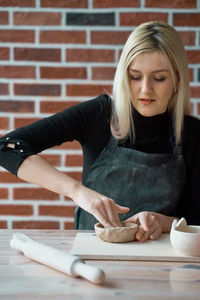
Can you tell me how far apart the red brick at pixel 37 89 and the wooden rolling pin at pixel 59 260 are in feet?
3.48

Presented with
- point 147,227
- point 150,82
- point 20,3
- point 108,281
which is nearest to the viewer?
point 108,281

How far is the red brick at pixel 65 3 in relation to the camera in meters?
1.86

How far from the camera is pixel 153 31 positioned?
1.45 metres

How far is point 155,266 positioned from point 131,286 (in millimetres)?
138

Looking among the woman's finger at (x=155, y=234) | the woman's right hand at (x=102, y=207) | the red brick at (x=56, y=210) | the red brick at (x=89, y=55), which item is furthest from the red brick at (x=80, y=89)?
the woman's finger at (x=155, y=234)

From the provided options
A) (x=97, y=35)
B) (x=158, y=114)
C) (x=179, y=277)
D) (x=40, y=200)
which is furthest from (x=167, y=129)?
(x=179, y=277)

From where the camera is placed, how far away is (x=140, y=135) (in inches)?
61.6

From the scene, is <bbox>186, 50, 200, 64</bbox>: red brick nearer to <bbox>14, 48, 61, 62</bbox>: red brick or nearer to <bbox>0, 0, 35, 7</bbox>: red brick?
<bbox>14, 48, 61, 62</bbox>: red brick

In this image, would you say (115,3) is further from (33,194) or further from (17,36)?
(33,194)

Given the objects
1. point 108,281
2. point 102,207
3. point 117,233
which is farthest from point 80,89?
point 108,281

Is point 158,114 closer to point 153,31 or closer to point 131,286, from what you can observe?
point 153,31

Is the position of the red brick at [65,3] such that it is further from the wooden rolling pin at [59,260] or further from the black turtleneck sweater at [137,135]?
the wooden rolling pin at [59,260]

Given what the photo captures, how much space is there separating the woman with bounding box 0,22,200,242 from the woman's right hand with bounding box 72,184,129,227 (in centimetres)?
25

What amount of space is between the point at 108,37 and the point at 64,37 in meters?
0.22
